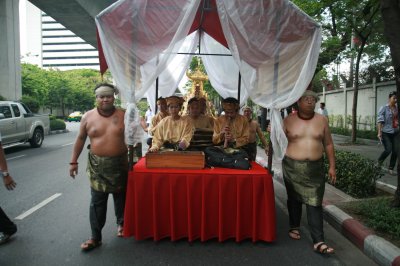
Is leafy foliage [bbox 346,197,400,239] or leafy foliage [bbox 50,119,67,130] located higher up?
leafy foliage [bbox 50,119,67,130]

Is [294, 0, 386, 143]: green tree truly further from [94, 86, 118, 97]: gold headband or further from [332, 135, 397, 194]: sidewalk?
[94, 86, 118, 97]: gold headband

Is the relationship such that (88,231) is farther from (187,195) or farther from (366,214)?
(366,214)

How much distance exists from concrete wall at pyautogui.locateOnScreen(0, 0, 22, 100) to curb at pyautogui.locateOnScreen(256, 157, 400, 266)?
59.4ft

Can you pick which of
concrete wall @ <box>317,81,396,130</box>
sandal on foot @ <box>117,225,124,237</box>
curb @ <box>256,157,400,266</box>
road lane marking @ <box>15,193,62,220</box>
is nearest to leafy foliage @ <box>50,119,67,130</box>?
road lane marking @ <box>15,193,62,220</box>

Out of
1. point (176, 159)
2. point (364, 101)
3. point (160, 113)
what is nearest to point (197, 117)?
point (176, 159)

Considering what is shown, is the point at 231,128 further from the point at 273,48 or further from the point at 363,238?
the point at 363,238

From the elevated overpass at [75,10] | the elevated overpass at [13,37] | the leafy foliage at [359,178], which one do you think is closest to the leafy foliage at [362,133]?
the leafy foliage at [359,178]

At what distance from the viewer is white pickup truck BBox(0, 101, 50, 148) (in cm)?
1096

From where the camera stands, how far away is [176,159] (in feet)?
12.3

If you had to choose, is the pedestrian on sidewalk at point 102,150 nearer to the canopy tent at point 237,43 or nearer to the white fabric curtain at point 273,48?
the canopy tent at point 237,43

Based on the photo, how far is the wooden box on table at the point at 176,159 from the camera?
3.74m

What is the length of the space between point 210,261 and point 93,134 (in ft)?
5.99

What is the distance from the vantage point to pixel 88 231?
4.04 m

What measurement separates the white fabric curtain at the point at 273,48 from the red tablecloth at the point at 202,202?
0.56 m
